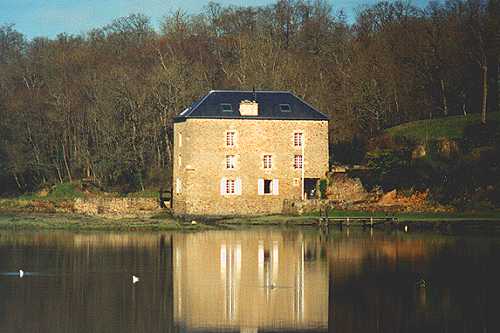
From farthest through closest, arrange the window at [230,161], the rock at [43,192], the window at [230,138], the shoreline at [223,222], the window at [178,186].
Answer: the rock at [43,192]
the window at [178,186]
the window at [230,161]
the window at [230,138]
the shoreline at [223,222]

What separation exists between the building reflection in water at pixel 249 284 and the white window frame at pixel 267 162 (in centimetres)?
1439

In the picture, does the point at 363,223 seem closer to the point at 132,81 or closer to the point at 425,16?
the point at 132,81

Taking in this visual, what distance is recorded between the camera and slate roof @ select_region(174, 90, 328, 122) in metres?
62.6

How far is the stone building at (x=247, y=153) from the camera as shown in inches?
2459

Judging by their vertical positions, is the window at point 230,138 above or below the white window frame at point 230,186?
above

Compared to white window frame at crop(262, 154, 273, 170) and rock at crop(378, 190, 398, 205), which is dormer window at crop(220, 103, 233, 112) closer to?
white window frame at crop(262, 154, 273, 170)

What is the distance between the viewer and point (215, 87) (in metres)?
78.1

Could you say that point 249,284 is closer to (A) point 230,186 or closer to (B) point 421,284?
(B) point 421,284

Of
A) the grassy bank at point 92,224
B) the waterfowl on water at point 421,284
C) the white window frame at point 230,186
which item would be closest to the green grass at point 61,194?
the grassy bank at point 92,224

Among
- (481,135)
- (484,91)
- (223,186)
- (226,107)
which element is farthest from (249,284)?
(484,91)

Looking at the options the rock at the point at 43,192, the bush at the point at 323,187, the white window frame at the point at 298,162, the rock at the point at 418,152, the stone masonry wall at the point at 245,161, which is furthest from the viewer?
the rock at the point at 43,192

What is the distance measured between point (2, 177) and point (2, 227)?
17.8 meters

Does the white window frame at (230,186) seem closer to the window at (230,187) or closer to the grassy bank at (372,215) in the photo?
the window at (230,187)

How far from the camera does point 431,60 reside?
72125 mm
